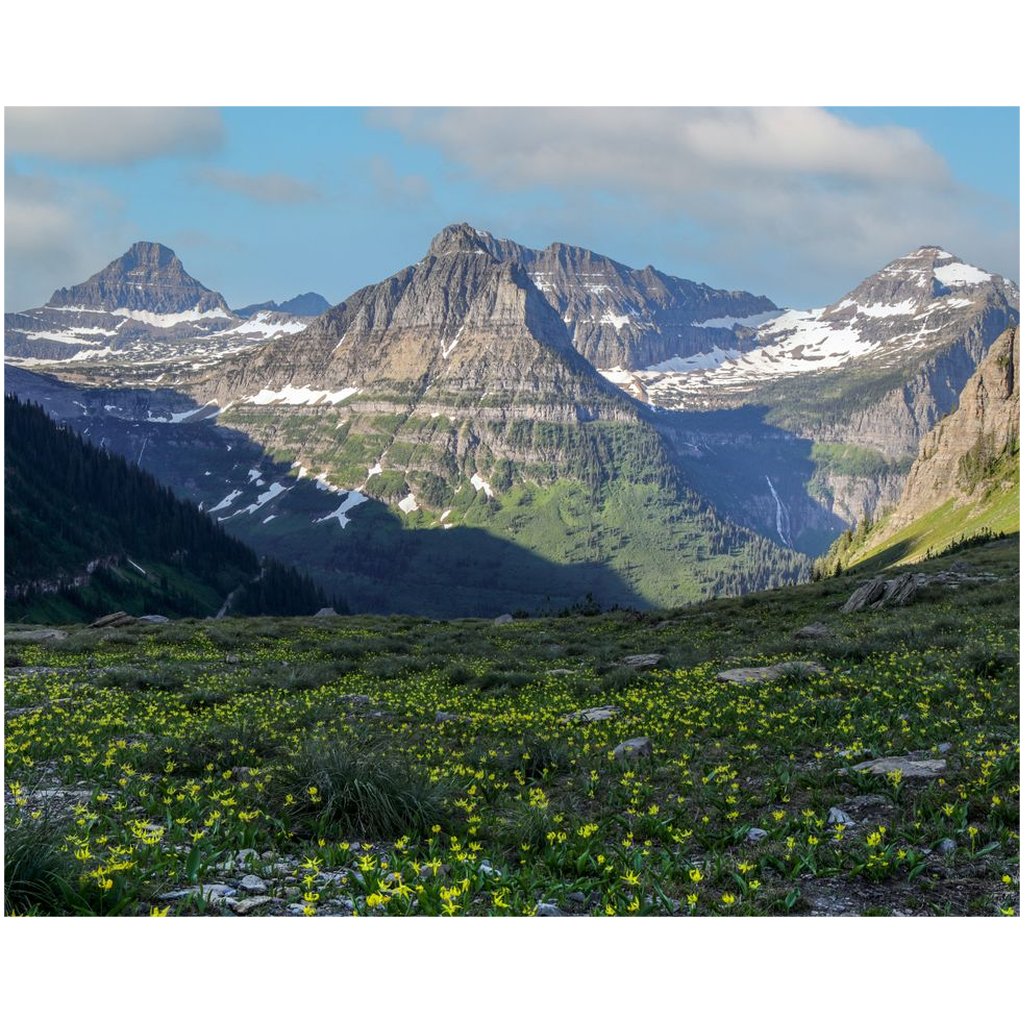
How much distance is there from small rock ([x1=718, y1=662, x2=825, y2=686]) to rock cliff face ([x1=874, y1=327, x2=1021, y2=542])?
135 meters

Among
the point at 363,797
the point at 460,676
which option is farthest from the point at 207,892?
the point at 460,676

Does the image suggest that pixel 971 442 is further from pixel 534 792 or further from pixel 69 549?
pixel 69 549

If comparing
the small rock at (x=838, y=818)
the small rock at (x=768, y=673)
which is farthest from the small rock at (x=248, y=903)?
the small rock at (x=768, y=673)

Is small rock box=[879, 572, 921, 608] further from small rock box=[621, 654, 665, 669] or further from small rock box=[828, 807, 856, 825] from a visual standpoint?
small rock box=[828, 807, 856, 825]

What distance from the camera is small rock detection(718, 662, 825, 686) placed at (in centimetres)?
2083

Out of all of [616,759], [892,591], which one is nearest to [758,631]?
[892,591]

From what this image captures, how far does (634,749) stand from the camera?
46.7 ft

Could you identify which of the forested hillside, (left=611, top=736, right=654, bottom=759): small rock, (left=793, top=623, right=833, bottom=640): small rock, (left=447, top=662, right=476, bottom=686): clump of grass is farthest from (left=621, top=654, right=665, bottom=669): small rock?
the forested hillside

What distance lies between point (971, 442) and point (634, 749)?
183 meters

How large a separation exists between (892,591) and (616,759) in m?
34.0

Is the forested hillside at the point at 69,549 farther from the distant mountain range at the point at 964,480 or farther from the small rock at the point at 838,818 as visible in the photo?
the distant mountain range at the point at 964,480

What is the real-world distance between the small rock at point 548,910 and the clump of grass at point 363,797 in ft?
8.74

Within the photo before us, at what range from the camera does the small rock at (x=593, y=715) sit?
18.1 m

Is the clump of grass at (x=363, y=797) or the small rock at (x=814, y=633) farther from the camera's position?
the small rock at (x=814, y=633)
